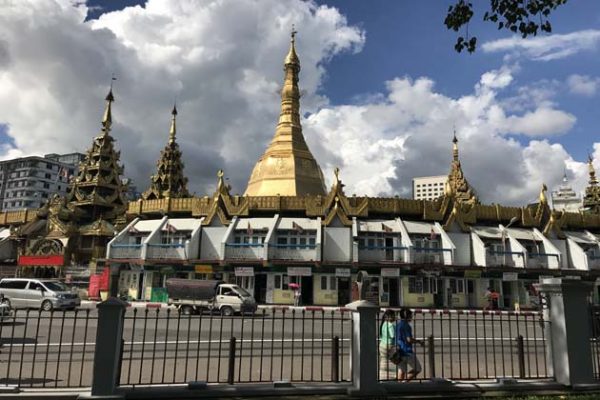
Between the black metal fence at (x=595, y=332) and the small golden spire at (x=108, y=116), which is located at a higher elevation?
the small golden spire at (x=108, y=116)

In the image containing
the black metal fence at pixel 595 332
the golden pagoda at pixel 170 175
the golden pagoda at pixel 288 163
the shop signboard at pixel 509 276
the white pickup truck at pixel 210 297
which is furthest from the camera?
the golden pagoda at pixel 170 175

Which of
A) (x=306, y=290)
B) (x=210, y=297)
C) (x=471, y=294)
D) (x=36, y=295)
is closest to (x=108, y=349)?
(x=210, y=297)

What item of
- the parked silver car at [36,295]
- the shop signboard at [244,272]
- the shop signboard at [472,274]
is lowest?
the parked silver car at [36,295]

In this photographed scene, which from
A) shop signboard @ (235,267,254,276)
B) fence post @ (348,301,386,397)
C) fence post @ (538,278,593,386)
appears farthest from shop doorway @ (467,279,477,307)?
fence post @ (348,301,386,397)

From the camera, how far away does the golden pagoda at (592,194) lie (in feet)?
186

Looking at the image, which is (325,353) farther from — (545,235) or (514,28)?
(545,235)

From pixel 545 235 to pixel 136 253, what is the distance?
31.1 m

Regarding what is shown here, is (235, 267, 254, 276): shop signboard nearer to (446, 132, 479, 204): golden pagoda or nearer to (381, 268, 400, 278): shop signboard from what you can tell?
(381, 268, 400, 278): shop signboard

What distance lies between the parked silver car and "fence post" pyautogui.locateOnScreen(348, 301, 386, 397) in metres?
19.1

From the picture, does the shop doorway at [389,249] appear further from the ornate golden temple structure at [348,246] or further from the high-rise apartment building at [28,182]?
the high-rise apartment building at [28,182]

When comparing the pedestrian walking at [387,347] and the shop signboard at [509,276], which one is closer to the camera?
the pedestrian walking at [387,347]

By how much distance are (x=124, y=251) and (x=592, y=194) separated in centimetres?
5646

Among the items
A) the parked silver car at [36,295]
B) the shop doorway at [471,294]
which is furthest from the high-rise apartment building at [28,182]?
the shop doorway at [471,294]

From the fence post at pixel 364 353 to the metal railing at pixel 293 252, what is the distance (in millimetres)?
22605
